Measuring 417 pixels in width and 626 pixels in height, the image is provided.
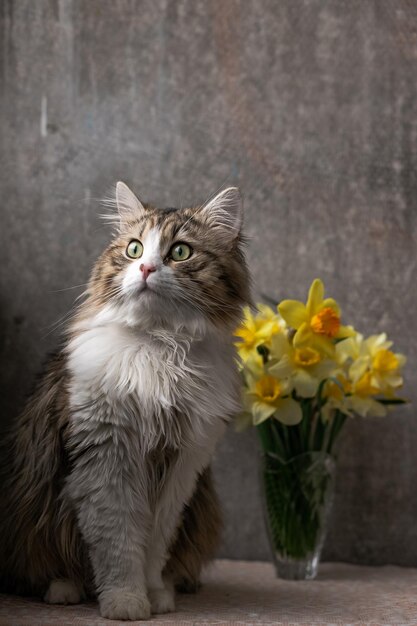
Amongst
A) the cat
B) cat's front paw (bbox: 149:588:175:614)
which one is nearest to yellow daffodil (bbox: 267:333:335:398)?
the cat

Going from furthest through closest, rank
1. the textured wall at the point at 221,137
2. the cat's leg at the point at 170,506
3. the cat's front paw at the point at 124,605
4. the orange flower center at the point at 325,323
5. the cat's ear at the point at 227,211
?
the textured wall at the point at 221,137 < the orange flower center at the point at 325,323 < the cat's ear at the point at 227,211 < the cat's leg at the point at 170,506 < the cat's front paw at the point at 124,605

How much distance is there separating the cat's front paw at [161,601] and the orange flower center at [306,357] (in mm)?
628

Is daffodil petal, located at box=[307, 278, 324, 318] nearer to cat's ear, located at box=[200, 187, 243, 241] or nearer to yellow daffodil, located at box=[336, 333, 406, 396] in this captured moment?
yellow daffodil, located at box=[336, 333, 406, 396]

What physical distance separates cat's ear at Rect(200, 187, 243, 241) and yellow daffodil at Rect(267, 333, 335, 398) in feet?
1.19

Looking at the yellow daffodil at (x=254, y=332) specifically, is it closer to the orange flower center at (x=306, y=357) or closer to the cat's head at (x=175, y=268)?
the orange flower center at (x=306, y=357)

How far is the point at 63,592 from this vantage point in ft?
4.86

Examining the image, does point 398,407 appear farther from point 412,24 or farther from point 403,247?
point 412,24

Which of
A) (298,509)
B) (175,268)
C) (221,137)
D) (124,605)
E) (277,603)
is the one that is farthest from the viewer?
(221,137)

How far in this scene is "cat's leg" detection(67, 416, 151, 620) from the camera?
1381mm

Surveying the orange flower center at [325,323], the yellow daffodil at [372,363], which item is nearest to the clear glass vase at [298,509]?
the yellow daffodil at [372,363]

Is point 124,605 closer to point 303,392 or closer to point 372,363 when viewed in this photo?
point 303,392

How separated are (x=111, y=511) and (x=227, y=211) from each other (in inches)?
25.4

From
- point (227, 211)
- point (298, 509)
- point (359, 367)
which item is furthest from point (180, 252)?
point (298, 509)

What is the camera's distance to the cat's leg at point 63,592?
148 cm
